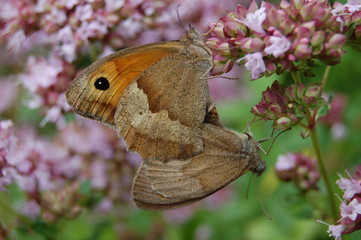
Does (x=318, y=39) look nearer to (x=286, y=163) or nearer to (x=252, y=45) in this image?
(x=252, y=45)

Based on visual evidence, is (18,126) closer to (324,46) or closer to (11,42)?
(11,42)

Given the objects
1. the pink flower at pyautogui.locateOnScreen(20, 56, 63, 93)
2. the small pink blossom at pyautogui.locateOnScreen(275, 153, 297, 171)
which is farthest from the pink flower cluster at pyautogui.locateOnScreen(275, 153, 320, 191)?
the pink flower at pyautogui.locateOnScreen(20, 56, 63, 93)

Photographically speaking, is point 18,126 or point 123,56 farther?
point 18,126

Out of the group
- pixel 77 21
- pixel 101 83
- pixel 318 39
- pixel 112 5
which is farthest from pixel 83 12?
pixel 318 39

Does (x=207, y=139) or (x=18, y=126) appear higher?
(x=207, y=139)

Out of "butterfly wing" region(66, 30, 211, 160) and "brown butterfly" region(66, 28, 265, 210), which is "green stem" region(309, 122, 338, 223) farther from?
"butterfly wing" region(66, 30, 211, 160)

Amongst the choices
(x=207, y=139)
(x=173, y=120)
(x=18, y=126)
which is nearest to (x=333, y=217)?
(x=207, y=139)
